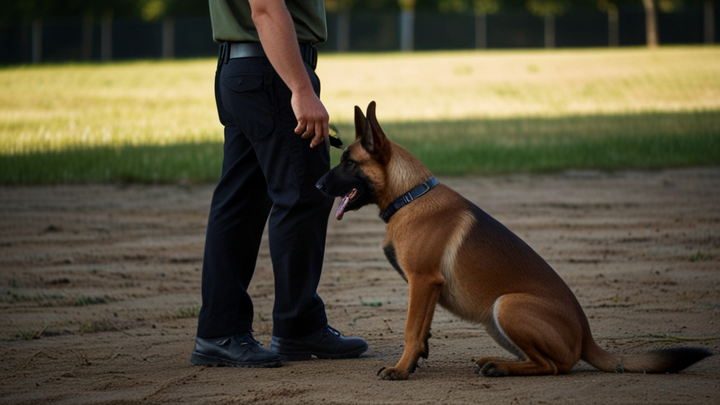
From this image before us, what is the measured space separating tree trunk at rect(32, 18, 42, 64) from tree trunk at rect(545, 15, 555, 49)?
2480 cm

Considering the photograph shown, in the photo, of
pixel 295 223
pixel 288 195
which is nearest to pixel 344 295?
pixel 295 223

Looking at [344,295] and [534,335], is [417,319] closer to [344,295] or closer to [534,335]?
[534,335]

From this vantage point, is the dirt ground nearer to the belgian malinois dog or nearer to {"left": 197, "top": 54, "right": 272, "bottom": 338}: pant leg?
the belgian malinois dog

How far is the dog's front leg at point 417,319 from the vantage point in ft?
16.4

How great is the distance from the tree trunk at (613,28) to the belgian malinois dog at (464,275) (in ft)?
173

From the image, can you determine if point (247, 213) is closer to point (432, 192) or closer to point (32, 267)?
point (432, 192)

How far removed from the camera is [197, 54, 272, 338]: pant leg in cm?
540

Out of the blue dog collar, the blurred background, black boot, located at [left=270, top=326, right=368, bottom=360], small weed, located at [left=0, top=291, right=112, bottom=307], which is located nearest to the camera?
the blue dog collar

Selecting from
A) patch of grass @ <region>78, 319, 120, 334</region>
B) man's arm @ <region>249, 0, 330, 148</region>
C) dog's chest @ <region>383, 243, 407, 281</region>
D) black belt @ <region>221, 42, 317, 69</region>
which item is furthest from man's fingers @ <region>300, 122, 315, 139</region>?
patch of grass @ <region>78, 319, 120, 334</region>

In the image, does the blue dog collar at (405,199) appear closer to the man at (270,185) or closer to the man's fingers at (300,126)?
the man at (270,185)

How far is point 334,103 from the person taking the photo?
25.4m

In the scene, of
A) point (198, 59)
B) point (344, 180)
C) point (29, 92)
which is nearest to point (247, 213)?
point (344, 180)

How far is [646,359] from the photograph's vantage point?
16.5 feet

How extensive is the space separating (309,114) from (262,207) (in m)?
0.73
